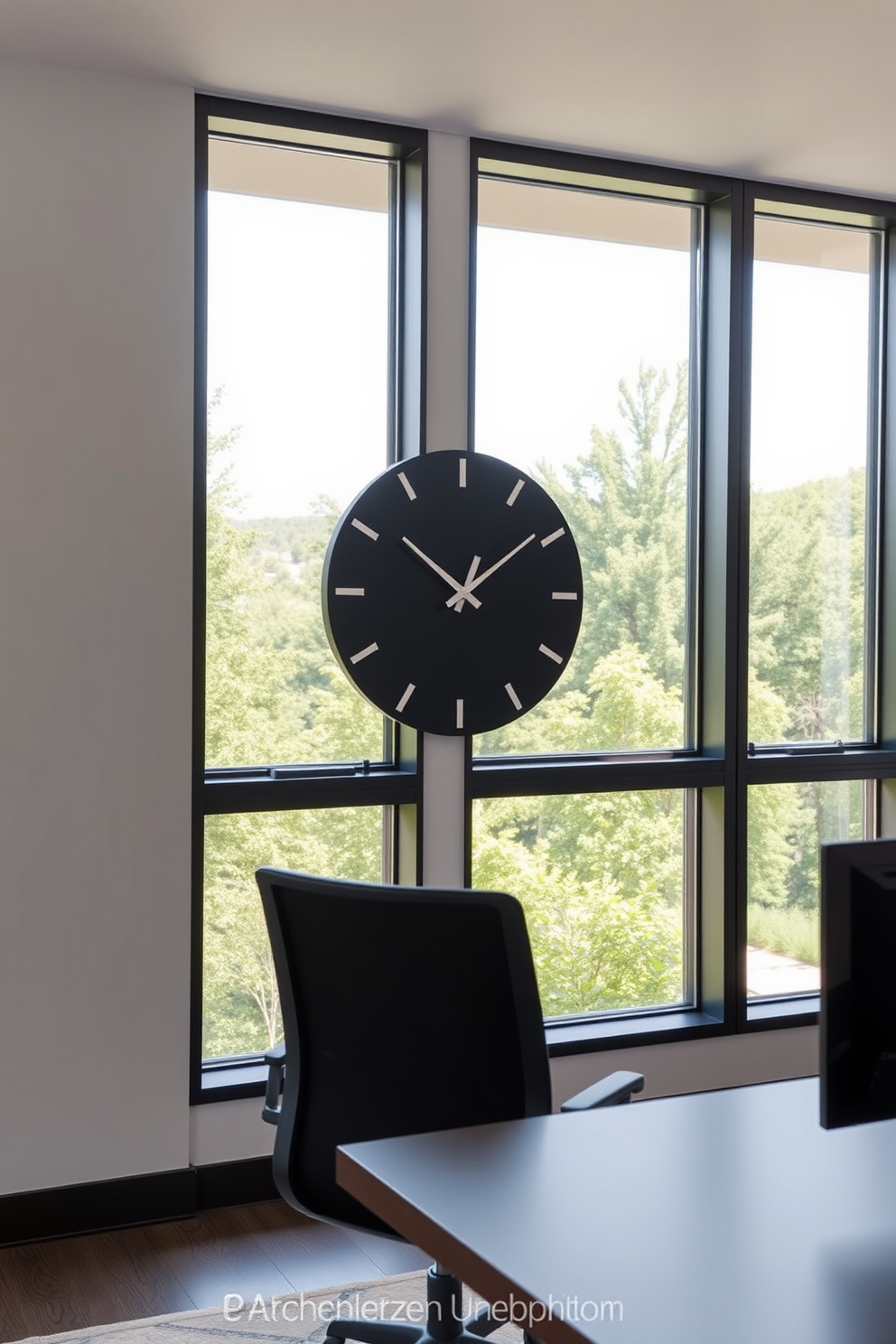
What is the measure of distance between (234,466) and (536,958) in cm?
156

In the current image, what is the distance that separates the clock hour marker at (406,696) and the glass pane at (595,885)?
16.6 inches

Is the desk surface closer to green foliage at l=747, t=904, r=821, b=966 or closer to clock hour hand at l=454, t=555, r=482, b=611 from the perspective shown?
clock hour hand at l=454, t=555, r=482, b=611

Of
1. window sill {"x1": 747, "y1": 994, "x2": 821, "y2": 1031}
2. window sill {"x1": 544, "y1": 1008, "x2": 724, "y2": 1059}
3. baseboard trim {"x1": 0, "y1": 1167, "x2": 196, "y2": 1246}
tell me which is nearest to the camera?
baseboard trim {"x1": 0, "y1": 1167, "x2": 196, "y2": 1246}

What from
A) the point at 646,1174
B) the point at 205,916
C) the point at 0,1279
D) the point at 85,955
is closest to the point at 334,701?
the point at 205,916

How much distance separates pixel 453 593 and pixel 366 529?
28 centimetres

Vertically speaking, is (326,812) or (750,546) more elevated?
(750,546)

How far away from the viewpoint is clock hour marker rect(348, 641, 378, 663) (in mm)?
3230

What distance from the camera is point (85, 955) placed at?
3.00m

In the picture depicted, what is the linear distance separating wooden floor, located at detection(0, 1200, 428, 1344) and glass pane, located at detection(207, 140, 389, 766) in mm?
1113

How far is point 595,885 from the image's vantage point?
3.71 m

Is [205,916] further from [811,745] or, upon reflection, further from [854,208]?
[854,208]

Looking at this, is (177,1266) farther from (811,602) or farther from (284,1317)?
(811,602)

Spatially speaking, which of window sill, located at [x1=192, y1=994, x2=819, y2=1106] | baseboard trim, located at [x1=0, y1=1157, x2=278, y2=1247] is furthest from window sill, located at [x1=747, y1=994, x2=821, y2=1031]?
baseboard trim, located at [x1=0, y1=1157, x2=278, y2=1247]

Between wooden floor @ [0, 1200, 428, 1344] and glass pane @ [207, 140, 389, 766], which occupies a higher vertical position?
glass pane @ [207, 140, 389, 766]
